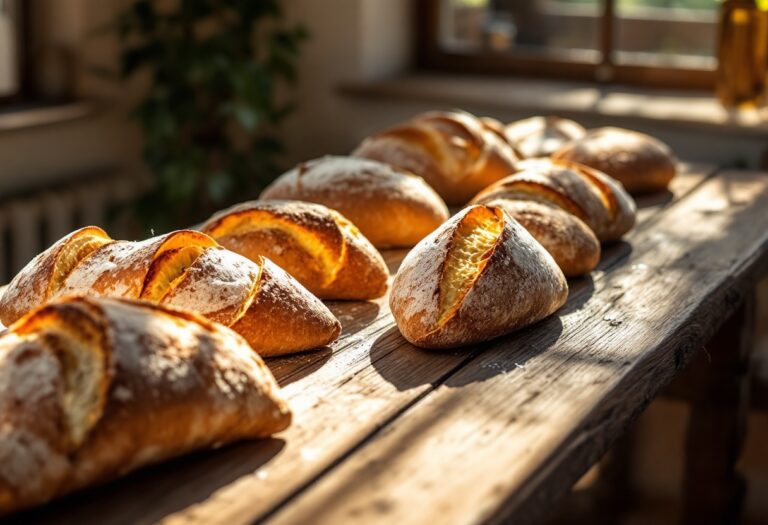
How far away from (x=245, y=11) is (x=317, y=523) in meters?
2.82

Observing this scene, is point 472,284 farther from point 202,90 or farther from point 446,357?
point 202,90

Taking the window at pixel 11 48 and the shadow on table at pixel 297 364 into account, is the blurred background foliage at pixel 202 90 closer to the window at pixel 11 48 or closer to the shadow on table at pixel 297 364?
the window at pixel 11 48

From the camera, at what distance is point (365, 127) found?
3.68 m

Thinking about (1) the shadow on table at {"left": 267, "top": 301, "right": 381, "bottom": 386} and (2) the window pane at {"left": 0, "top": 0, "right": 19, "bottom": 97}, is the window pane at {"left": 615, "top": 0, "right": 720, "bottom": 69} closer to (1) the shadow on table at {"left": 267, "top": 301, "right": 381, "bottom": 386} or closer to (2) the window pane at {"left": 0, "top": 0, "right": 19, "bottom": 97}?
(2) the window pane at {"left": 0, "top": 0, "right": 19, "bottom": 97}

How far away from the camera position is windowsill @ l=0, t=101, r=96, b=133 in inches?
131

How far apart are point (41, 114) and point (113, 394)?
2.68 meters

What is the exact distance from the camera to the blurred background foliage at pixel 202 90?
3.45m

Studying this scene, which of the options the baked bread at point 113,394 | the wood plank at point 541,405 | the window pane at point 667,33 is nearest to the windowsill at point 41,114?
the window pane at point 667,33

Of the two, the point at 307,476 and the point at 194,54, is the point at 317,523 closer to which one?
the point at 307,476

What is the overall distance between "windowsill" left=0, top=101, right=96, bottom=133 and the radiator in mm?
222

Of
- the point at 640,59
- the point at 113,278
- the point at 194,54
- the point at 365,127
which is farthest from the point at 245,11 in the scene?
the point at 113,278

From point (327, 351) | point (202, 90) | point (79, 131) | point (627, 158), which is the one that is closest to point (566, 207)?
point (627, 158)

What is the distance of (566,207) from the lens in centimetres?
179

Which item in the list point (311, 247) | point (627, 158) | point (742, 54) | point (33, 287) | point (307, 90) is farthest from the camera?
point (307, 90)
